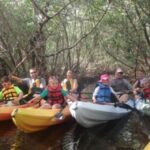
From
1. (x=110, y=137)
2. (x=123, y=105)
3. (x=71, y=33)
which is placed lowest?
(x=110, y=137)

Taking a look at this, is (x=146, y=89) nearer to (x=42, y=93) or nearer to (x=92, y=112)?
(x=92, y=112)

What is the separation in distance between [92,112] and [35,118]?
4.13 ft

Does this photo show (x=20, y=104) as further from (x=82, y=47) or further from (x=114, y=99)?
(x=82, y=47)

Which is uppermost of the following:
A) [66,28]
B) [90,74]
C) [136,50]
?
[66,28]

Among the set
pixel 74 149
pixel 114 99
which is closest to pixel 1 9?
pixel 114 99

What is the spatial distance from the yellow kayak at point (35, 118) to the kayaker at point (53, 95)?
375mm

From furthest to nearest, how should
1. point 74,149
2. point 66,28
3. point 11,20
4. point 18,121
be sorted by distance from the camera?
1. point 66,28
2. point 11,20
3. point 18,121
4. point 74,149

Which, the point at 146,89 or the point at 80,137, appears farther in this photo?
the point at 146,89

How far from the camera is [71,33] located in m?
14.9

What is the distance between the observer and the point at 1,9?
12.7 meters

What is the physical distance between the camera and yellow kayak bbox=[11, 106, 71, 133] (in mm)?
8281

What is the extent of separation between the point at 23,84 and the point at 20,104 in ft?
7.30

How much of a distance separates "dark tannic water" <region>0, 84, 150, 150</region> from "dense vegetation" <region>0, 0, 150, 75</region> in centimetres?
361

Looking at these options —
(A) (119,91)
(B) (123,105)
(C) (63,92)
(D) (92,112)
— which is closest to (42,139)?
(D) (92,112)
